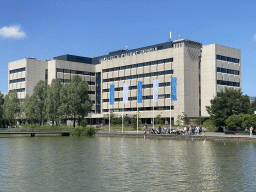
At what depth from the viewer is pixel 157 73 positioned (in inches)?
5177

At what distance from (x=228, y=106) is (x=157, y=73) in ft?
160

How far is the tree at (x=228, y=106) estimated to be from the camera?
85.9m

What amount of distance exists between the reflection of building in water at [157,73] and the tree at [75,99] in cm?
3340

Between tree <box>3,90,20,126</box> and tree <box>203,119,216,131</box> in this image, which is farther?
tree <box>3,90,20,126</box>

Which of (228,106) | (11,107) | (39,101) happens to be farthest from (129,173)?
(11,107)

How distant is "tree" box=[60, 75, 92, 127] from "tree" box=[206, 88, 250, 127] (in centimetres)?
3953

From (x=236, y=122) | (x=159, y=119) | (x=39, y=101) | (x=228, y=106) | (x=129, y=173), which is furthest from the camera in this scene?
(x=159, y=119)

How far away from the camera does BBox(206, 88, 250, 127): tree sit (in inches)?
3381

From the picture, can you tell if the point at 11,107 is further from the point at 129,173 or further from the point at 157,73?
the point at 129,173

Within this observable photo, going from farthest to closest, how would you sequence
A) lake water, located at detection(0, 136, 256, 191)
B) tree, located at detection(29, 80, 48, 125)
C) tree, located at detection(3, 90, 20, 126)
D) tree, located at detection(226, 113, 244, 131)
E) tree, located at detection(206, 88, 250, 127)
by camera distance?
tree, located at detection(3, 90, 20, 126)
tree, located at detection(29, 80, 48, 125)
tree, located at detection(206, 88, 250, 127)
tree, located at detection(226, 113, 244, 131)
lake water, located at detection(0, 136, 256, 191)

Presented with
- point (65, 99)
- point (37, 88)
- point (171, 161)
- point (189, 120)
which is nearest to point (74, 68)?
point (37, 88)

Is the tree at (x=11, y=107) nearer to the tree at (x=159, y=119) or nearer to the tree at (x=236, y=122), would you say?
the tree at (x=159, y=119)

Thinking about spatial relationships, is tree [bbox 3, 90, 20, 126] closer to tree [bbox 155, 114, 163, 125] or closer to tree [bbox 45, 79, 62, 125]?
tree [bbox 45, 79, 62, 125]

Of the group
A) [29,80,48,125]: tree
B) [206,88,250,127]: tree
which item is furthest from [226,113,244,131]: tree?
[29,80,48,125]: tree
